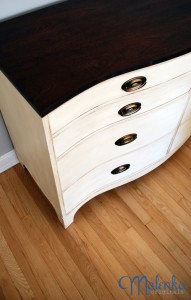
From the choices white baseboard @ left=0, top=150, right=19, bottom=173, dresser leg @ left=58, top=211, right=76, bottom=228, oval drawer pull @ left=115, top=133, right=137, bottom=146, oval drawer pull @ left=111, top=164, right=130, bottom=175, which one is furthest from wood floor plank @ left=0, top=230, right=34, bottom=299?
oval drawer pull @ left=115, top=133, right=137, bottom=146

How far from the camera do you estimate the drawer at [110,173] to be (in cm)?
103

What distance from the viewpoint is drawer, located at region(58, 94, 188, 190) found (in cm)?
86

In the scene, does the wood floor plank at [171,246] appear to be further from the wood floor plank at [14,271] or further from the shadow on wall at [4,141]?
the shadow on wall at [4,141]

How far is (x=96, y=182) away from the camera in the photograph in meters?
1.11

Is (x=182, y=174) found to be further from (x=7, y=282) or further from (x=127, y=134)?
(x=7, y=282)

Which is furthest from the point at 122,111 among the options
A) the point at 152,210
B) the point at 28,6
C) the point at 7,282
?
the point at 7,282

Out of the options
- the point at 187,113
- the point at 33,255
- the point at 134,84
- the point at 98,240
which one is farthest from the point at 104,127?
the point at 33,255

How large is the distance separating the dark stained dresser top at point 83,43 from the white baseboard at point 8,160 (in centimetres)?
68

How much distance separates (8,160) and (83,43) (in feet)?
2.73

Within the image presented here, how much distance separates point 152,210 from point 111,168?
0.37 metres

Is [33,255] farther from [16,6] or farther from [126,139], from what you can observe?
[16,6]

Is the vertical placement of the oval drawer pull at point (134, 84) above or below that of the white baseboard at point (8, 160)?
above

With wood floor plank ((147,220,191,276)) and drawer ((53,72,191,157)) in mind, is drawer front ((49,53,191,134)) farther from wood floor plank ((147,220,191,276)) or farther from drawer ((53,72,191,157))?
wood floor plank ((147,220,191,276))

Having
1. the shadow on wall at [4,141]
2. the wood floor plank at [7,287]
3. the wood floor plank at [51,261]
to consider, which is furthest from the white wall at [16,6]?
the wood floor plank at [7,287]
